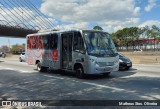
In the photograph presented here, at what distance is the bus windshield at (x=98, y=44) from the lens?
14.3 meters

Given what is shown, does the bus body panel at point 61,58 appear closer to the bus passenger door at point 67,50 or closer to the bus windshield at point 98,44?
the bus passenger door at point 67,50

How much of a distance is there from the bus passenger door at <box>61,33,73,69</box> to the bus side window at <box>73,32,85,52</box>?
1.55 feet

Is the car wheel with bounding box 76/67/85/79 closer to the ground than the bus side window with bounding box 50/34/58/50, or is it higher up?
closer to the ground

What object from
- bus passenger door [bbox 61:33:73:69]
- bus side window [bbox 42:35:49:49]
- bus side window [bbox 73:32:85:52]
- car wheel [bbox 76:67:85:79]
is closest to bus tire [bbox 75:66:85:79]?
car wheel [bbox 76:67:85:79]

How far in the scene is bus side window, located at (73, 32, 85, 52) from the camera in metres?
14.6

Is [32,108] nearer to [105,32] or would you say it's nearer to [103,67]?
[103,67]

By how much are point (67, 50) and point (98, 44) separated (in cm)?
221

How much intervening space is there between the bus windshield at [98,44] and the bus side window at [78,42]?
1.00 ft

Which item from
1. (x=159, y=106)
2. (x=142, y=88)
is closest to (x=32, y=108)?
(x=159, y=106)

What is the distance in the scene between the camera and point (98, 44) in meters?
14.6

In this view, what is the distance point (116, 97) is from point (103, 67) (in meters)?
5.01

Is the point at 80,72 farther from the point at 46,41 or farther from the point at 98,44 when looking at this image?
the point at 46,41

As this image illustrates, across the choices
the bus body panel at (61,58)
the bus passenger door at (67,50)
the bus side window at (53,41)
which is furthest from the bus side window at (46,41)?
the bus passenger door at (67,50)

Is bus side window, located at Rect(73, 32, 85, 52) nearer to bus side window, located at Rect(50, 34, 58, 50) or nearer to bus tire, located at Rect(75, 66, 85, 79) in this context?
bus tire, located at Rect(75, 66, 85, 79)
